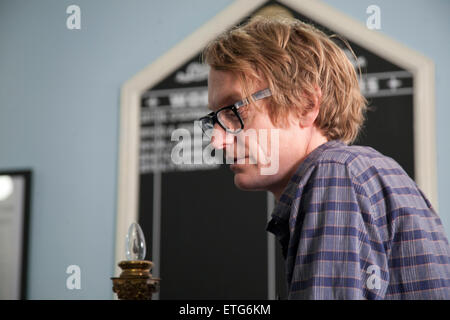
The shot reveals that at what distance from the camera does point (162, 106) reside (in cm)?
194

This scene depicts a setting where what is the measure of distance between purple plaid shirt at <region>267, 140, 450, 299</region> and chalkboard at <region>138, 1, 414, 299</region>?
3.45 ft

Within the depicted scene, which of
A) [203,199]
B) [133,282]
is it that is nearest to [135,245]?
[133,282]

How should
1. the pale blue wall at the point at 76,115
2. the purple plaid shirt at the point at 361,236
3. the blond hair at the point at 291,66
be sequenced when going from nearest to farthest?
the purple plaid shirt at the point at 361,236, the blond hair at the point at 291,66, the pale blue wall at the point at 76,115

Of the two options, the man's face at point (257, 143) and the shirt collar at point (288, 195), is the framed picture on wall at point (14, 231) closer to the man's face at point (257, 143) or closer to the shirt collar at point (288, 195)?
the man's face at point (257, 143)

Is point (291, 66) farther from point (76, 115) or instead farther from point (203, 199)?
point (76, 115)

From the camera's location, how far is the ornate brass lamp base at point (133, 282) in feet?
2.65

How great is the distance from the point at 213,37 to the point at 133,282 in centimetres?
121

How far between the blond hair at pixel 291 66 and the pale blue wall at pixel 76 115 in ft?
3.00

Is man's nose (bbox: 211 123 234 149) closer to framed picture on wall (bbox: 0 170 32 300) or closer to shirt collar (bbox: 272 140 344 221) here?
shirt collar (bbox: 272 140 344 221)

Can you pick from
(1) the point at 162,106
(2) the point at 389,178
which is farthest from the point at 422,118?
(2) the point at 389,178

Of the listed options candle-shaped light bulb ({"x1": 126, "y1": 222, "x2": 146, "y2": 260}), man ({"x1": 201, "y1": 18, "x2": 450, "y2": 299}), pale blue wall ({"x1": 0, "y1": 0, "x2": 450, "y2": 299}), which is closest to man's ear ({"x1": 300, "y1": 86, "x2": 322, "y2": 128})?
man ({"x1": 201, "y1": 18, "x2": 450, "y2": 299})

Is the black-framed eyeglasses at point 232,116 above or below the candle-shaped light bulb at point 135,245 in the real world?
above

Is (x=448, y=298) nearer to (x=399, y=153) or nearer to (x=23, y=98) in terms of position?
(x=399, y=153)

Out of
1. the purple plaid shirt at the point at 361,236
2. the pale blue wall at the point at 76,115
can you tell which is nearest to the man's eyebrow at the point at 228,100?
the purple plaid shirt at the point at 361,236
